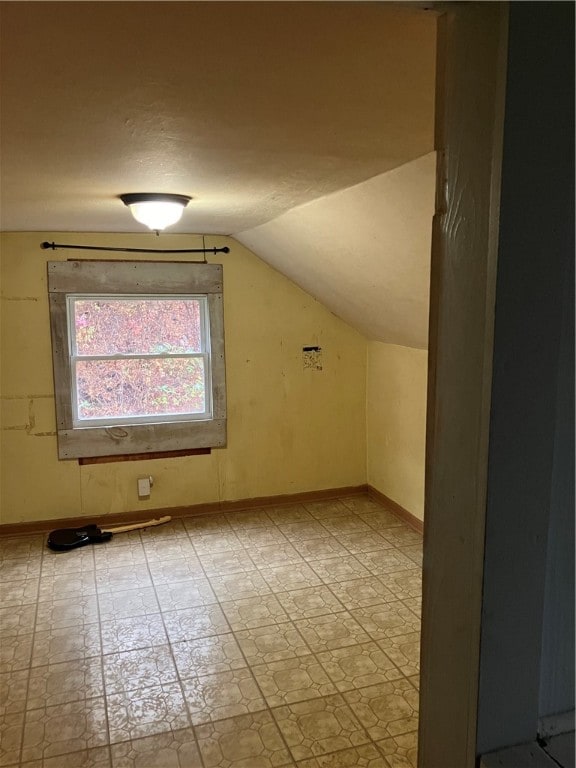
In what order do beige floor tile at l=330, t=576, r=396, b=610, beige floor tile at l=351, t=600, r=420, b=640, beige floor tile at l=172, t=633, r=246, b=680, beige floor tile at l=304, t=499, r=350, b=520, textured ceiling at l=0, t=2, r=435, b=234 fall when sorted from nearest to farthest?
1. textured ceiling at l=0, t=2, r=435, b=234
2. beige floor tile at l=172, t=633, r=246, b=680
3. beige floor tile at l=351, t=600, r=420, b=640
4. beige floor tile at l=330, t=576, r=396, b=610
5. beige floor tile at l=304, t=499, r=350, b=520

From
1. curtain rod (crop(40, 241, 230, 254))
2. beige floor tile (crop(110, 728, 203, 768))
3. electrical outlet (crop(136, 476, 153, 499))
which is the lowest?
beige floor tile (crop(110, 728, 203, 768))

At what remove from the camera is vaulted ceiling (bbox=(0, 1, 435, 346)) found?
96 cm

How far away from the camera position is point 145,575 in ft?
11.5

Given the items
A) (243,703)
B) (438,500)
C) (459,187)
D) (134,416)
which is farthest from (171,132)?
(134,416)

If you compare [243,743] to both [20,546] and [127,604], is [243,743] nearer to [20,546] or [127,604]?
[127,604]

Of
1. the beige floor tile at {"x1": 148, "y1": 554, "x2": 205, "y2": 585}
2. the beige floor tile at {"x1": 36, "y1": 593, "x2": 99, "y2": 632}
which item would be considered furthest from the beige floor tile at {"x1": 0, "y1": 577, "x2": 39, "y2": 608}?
the beige floor tile at {"x1": 148, "y1": 554, "x2": 205, "y2": 585}

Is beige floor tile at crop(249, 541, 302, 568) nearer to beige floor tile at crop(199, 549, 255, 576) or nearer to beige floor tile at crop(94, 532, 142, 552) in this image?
beige floor tile at crop(199, 549, 255, 576)

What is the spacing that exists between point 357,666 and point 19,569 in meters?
2.12

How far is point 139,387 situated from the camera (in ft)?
13.9

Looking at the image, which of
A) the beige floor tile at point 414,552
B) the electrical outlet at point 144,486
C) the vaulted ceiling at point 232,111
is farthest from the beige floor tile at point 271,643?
the vaulted ceiling at point 232,111

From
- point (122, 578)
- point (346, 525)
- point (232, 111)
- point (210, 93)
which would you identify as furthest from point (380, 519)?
point (210, 93)

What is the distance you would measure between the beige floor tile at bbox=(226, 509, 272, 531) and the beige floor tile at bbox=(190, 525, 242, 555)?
0.31 ft

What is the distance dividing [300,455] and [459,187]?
158 inches

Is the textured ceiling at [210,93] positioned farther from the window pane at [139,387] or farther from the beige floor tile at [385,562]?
the beige floor tile at [385,562]
